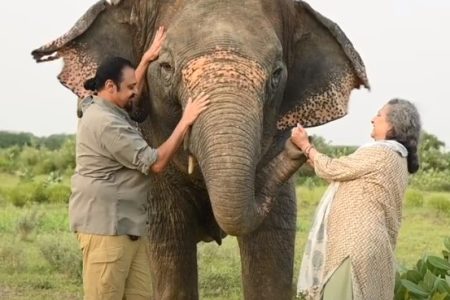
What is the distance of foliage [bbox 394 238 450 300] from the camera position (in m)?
6.15

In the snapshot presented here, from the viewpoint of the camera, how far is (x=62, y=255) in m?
11.1

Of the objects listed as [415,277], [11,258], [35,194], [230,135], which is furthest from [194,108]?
[35,194]

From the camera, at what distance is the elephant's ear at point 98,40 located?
5922 millimetres

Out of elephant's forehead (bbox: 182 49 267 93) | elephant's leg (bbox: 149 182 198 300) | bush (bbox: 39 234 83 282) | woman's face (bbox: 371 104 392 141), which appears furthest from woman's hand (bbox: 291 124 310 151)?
bush (bbox: 39 234 83 282)

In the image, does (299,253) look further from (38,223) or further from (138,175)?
(138,175)

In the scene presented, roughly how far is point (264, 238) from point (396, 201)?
1491 mm

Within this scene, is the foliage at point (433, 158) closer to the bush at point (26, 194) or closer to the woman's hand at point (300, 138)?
the bush at point (26, 194)

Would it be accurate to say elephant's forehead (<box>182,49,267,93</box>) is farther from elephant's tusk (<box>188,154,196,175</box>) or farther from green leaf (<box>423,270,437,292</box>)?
green leaf (<box>423,270,437,292</box>)

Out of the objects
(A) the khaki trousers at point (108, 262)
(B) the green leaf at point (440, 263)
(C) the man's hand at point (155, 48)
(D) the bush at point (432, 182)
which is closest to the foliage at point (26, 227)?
(B) the green leaf at point (440, 263)

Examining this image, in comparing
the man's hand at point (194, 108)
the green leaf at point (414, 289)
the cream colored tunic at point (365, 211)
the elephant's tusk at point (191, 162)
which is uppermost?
the man's hand at point (194, 108)

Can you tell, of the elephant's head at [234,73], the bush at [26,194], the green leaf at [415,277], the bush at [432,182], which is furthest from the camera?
the bush at [432,182]

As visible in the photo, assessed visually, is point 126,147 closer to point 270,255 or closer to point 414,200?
point 270,255

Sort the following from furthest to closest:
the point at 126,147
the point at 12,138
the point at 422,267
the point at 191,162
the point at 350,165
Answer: the point at 12,138 → the point at 422,267 → the point at 350,165 → the point at 191,162 → the point at 126,147

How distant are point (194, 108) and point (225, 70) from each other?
0.24 metres
